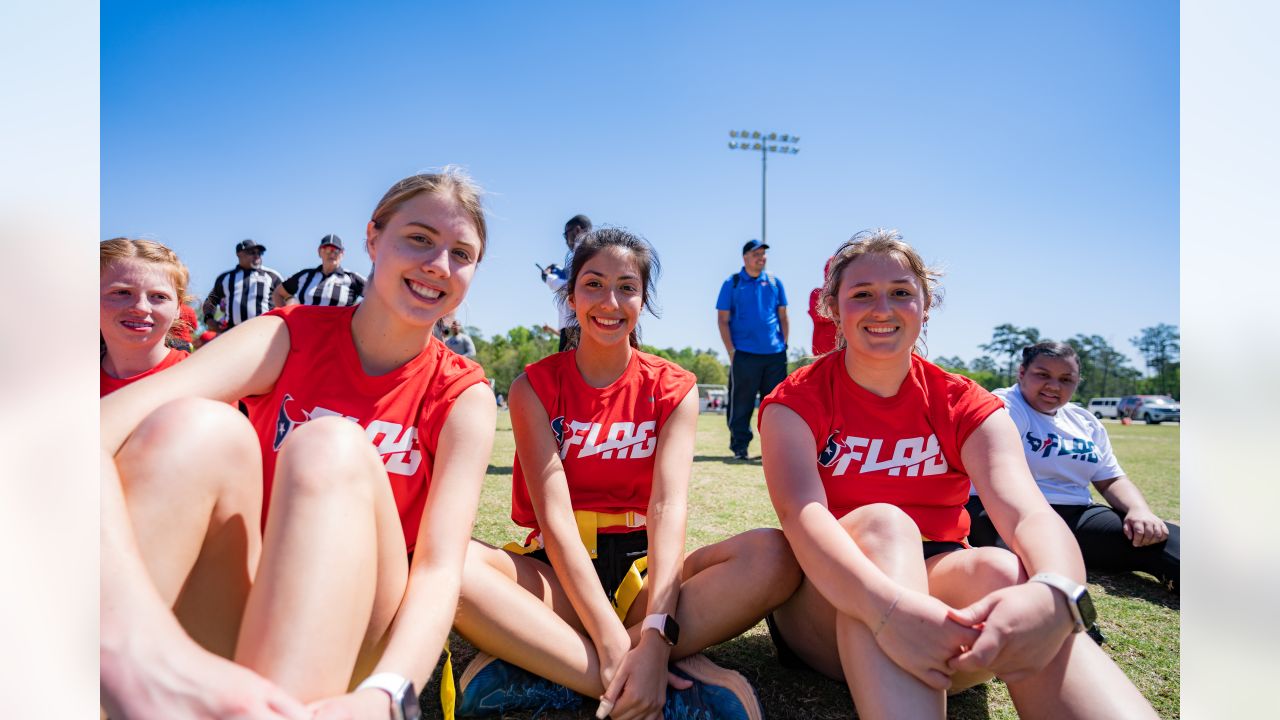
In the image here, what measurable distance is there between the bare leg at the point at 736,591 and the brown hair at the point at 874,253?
78cm

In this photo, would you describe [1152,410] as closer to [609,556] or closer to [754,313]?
[754,313]

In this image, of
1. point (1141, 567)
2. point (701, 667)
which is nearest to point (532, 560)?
point (701, 667)

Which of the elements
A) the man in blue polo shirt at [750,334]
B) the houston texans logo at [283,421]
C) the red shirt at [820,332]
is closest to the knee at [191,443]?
the houston texans logo at [283,421]

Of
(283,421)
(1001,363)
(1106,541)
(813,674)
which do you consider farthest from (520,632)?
(1001,363)

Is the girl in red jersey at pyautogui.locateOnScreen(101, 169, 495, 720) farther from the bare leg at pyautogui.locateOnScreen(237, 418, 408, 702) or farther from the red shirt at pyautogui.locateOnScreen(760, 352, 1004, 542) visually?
the red shirt at pyautogui.locateOnScreen(760, 352, 1004, 542)

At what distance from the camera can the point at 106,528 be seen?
122 centimetres

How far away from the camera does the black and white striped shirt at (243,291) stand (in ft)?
24.7

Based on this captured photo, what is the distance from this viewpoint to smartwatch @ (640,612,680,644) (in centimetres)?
206

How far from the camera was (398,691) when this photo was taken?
1368 mm

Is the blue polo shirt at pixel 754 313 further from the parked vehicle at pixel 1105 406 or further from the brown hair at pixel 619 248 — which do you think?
the parked vehicle at pixel 1105 406

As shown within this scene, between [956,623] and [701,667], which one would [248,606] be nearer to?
[701,667]

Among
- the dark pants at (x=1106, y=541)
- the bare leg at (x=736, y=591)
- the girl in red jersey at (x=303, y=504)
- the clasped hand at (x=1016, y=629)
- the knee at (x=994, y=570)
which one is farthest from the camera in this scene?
the dark pants at (x=1106, y=541)

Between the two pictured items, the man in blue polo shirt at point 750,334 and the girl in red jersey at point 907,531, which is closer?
the girl in red jersey at point 907,531

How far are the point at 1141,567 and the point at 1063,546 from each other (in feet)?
8.02
